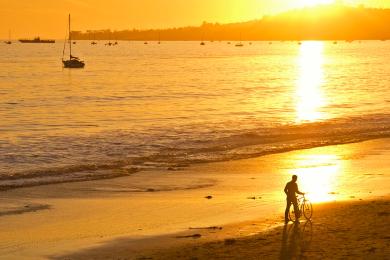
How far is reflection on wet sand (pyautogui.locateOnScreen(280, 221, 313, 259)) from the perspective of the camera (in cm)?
1907

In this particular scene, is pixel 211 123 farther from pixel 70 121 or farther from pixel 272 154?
pixel 272 154

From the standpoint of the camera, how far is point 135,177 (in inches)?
1373

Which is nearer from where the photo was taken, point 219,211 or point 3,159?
point 219,211

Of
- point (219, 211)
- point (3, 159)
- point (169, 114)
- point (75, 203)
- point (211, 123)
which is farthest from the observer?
point (169, 114)

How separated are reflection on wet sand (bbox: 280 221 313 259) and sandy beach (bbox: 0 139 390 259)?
3cm

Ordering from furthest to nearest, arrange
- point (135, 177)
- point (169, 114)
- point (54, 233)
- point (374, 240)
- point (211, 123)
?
1. point (169, 114)
2. point (211, 123)
3. point (135, 177)
4. point (54, 233)
5. point (374, 240)

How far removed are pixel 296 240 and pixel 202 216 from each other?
5102 mm

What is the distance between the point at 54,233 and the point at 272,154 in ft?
71.5

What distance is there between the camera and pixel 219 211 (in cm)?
2580

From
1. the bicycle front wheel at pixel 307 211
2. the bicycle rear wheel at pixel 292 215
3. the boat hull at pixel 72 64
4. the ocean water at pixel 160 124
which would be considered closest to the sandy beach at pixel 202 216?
the bicycle front wheel at pixel 307 211

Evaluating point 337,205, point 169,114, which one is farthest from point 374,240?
point 169,114

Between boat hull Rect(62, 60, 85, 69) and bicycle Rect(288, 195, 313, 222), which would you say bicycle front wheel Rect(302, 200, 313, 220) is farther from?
boat hull Rect(62, 60, 85, 69)

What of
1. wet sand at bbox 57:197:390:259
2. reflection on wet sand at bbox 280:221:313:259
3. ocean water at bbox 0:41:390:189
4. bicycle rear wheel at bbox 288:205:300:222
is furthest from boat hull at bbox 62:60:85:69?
reflection on wet sand at bbox 280:221:313:259

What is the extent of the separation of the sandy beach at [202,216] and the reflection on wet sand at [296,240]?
3 cm
